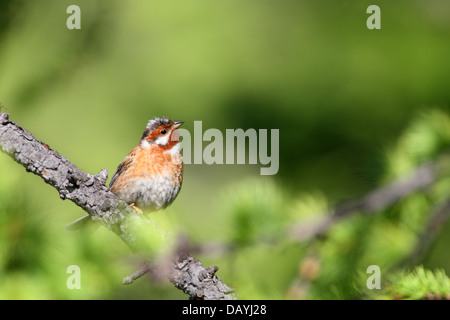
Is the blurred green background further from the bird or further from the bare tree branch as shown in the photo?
the bare tree branch

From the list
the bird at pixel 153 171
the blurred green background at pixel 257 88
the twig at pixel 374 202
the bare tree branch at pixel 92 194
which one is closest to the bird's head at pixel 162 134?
the bird at pixel 153 171

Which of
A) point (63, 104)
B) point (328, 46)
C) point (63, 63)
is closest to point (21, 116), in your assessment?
point (63, 104)

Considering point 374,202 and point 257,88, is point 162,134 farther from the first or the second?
point 257,88

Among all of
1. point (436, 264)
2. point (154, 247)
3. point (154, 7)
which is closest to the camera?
point (154, 247)

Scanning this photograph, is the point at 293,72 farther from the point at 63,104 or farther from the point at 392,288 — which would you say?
the point at 392,288

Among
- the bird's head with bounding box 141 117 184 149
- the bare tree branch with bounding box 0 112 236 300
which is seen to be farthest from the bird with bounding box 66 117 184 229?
the bare tree branch with bounding box 0 112 236 300
